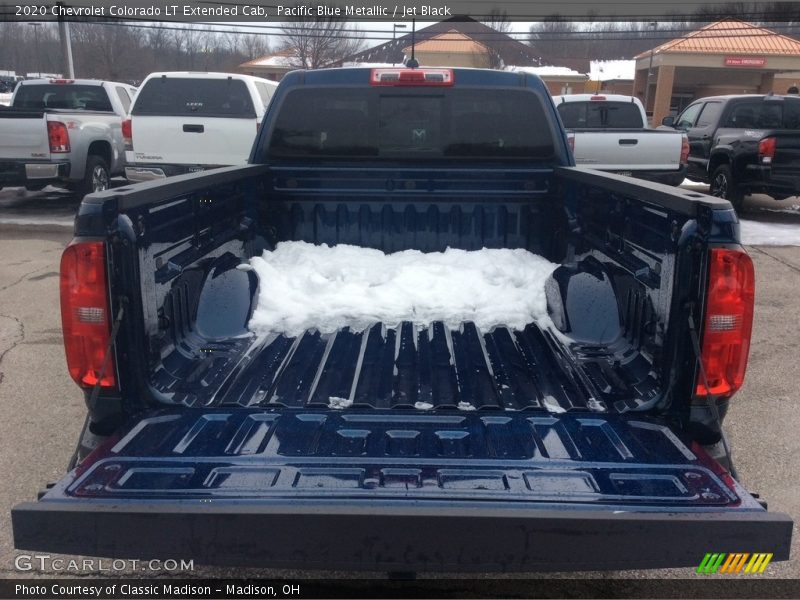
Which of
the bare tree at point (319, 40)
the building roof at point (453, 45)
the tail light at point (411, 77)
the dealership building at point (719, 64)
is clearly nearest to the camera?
the tail light at point (411, 77)

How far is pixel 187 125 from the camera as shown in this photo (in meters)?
10.2

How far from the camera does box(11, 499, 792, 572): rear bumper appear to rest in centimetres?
190

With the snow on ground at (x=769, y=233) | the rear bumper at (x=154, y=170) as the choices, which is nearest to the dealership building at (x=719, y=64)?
the snow on ground at (x=769, y=233)

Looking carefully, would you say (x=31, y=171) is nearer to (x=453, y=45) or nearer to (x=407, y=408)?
(x=407, y=408)

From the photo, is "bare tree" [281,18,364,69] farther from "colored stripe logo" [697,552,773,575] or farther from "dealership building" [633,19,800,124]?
"colored stripe logo" [697,552,773,575]

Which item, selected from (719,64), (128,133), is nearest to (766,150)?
(128,133)

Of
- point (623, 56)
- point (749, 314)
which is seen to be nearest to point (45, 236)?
point (749, 314)

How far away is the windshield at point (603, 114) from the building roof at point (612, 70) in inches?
1552

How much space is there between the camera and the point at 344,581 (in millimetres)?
2873

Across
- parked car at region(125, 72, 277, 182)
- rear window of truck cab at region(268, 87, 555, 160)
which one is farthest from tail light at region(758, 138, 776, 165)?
rear window of truck cab at region(268, 87, 555, 160)

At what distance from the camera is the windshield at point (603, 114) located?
12336 mm

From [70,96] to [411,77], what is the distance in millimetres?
11495

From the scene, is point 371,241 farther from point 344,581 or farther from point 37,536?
point 37,536

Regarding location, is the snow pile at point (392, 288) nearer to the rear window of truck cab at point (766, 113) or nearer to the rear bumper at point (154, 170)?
the rear bumper at point (154, 170)
